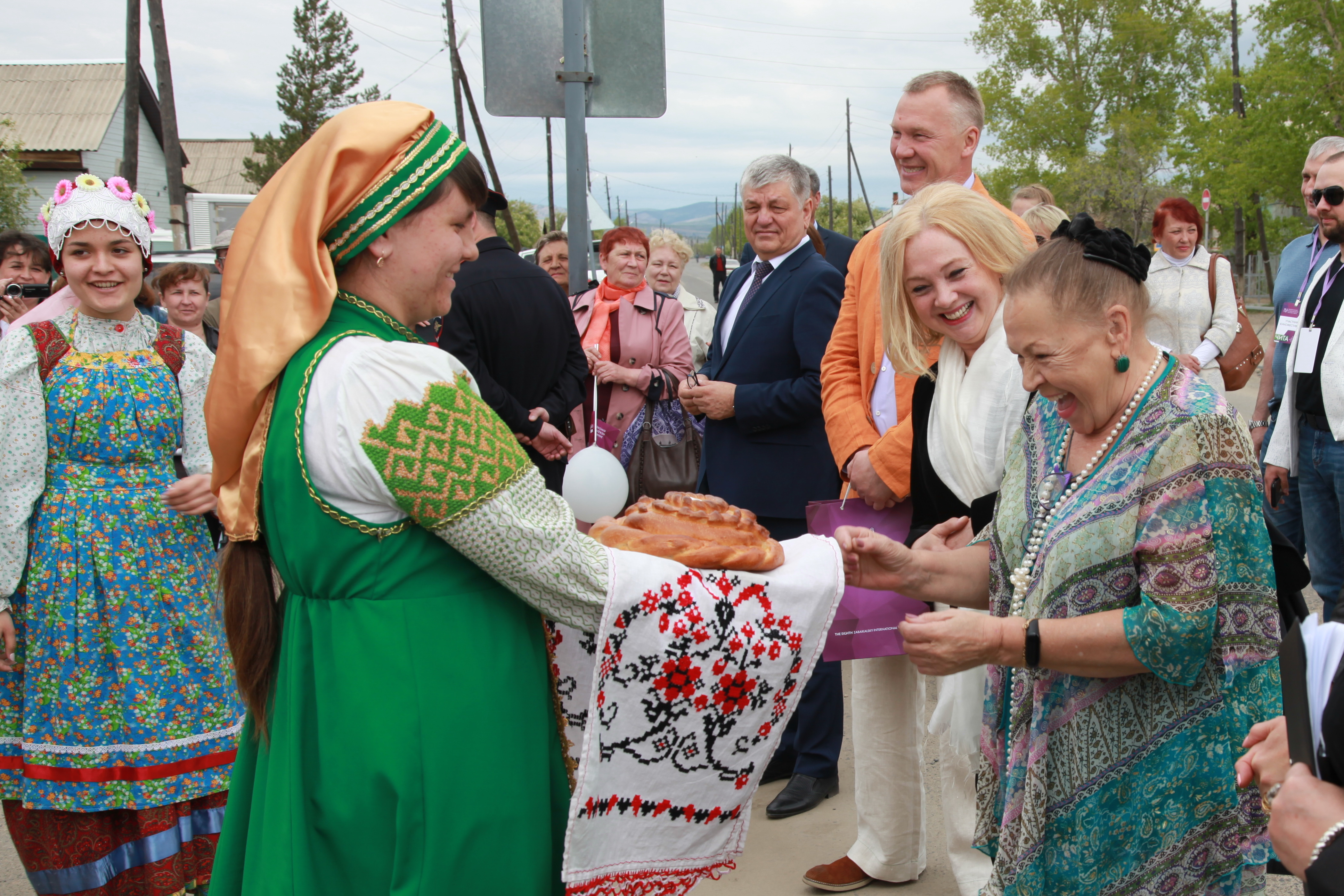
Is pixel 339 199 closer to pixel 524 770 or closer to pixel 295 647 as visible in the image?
pixel 295 647

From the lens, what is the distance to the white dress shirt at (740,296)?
4172 millimetres

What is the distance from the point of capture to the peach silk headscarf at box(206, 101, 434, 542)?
1.73 metres

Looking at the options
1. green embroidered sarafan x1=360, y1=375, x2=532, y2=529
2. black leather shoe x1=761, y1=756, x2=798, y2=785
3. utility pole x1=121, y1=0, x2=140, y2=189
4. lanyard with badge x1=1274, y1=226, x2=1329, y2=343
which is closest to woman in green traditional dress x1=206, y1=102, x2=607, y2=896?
green embroidered sarafan x1=360, y1=375, x2=532, y2=529

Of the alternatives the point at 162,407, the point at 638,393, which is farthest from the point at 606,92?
the point at 162,407

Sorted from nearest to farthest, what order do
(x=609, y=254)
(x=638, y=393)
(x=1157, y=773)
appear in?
(x=1157, y=773)
(x=638, y=393)
(x=609, y=254)

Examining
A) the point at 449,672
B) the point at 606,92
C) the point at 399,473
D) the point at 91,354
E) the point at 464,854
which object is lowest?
the point at 464,854

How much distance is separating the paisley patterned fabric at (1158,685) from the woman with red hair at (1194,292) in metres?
5.74

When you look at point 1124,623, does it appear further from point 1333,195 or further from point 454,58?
point 454,58

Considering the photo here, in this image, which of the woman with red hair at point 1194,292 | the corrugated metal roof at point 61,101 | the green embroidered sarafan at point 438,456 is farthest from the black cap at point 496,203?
the corrugated metal roof at point 61,101

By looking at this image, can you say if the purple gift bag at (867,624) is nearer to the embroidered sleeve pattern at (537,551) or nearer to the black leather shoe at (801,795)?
the embroidered sleeve pattern at (537,551)

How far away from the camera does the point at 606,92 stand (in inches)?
170

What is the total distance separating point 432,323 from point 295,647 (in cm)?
272

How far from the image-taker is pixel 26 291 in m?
5.58

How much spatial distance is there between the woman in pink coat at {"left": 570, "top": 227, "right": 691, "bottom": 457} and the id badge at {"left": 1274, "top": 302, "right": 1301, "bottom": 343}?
9.91 ft
